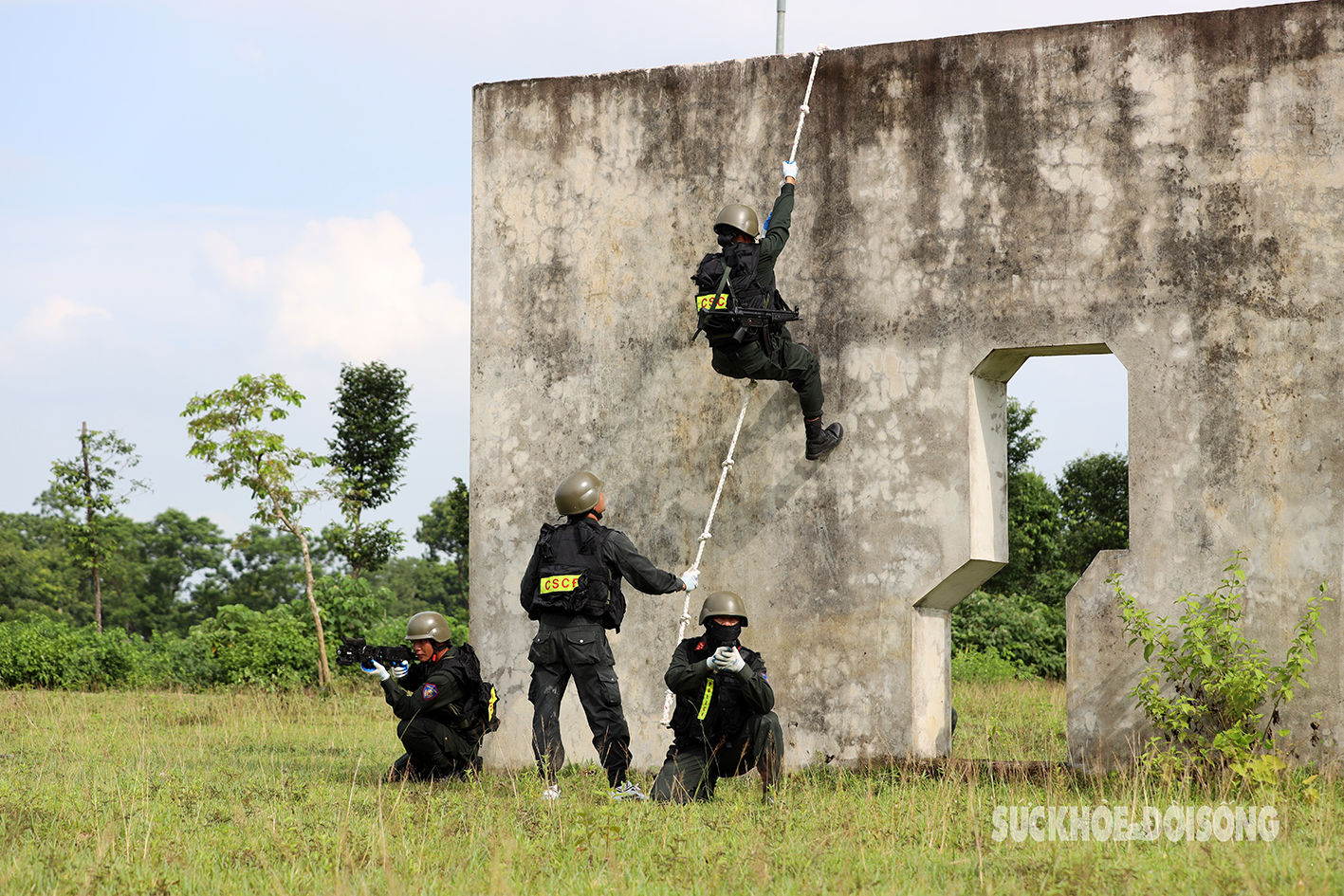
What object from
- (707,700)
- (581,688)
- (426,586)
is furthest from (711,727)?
(426,586)

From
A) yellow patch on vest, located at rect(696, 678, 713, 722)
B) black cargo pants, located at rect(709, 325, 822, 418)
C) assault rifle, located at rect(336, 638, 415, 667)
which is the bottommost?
yellow patch on vest, located at rect(696, 678, 713, 722)

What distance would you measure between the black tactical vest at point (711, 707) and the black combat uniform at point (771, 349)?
1.72 metres

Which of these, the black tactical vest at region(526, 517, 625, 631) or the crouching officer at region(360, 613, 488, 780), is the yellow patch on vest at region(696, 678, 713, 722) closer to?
the black tactical vest at region(526, 517, 625, 631)

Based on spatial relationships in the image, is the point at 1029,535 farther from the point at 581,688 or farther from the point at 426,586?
the point at 426,586

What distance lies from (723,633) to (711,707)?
0.39 m

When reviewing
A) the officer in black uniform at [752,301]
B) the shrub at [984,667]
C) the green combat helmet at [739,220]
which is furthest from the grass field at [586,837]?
the shrub at [984,667]

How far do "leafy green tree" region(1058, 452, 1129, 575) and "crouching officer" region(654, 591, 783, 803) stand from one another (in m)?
19.9

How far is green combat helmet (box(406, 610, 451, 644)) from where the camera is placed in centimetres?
738

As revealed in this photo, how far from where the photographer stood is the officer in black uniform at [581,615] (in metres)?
6.82

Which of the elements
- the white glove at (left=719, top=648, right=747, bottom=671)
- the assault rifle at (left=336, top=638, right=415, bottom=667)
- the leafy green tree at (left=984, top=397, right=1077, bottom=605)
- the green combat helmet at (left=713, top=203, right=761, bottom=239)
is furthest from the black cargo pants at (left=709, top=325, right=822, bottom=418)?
the leafy green tree at (left=984, top=397, right=1077, bottom=605)

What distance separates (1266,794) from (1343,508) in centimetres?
170

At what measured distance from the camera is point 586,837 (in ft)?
16.6

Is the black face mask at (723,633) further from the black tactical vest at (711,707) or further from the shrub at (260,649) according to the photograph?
the shrub at (260,649)

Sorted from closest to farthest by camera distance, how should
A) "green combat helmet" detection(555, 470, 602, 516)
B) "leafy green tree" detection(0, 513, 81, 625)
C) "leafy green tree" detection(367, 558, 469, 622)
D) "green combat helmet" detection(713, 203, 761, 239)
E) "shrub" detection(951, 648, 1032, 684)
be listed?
"green combat helmet" detection(555, 470, 602, 516)
"green combat helmet" detection(713, 203, 761, 239)
"shrub" detection(951, 648, 1032, 684)
"leafy green tree" detection(0, 513, 81, 625)
"leafy green tree" detection(367, 558, 469, 622)
